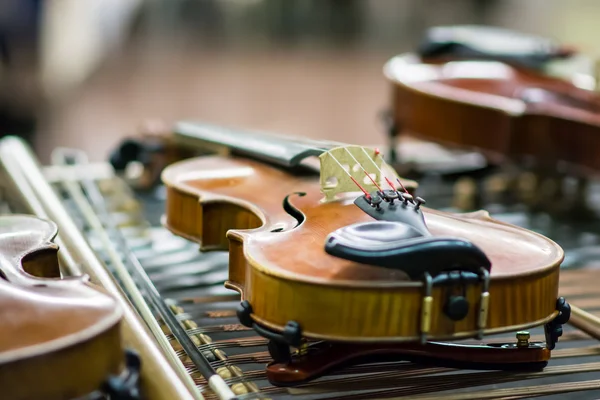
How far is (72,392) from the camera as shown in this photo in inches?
43.5

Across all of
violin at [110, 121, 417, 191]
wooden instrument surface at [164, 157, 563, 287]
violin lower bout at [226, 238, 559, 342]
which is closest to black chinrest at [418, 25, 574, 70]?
violin at [110, 121, 417, 191]

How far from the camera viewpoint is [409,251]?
1.22 metres

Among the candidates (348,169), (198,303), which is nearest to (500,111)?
(348,169)

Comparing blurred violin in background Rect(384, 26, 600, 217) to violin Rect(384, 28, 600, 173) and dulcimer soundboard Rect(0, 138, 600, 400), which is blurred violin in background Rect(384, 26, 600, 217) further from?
dulcimer soundboard Rect(0, 138, 600, 400)

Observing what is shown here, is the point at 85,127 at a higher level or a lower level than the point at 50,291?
lower

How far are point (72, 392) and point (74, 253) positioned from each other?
627mm

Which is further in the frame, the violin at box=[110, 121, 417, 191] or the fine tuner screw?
the violin at box=[110, 121, 417, 191]

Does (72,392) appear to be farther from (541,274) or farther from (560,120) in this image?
(560,120)

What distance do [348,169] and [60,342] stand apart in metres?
0.71

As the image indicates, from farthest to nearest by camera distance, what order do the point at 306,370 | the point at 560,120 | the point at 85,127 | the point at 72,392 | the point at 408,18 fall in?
the point at 408,18
the point at 85,127
the point at 560,120
the point at 306,370
the point at 72,392

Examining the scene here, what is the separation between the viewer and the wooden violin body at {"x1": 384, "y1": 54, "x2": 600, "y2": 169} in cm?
240

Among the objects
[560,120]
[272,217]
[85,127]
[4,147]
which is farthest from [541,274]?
[85,127]

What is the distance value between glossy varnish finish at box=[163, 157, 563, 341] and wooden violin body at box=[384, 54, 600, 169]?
3.12 feet

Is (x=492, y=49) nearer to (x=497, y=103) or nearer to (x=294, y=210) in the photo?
(x=497, y=103)
